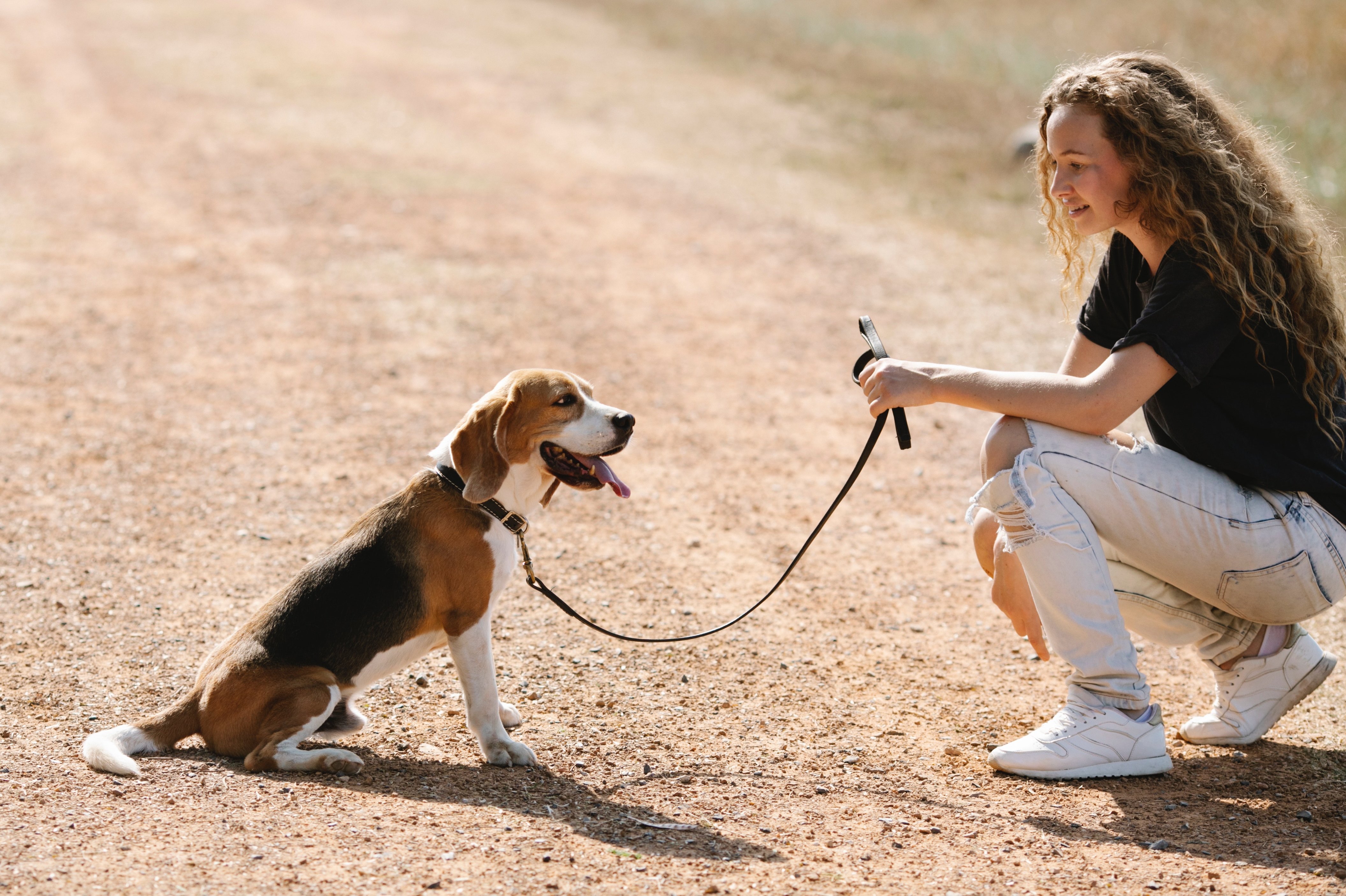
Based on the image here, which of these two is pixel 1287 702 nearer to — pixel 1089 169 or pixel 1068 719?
pixel 1068 719

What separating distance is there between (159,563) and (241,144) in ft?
32.1

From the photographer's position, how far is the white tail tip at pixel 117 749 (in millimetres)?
3879

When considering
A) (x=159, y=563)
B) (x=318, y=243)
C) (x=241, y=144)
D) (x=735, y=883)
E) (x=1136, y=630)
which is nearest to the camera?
(x=735, y=883)

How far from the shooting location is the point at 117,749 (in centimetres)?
394

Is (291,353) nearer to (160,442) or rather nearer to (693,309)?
(160,442)

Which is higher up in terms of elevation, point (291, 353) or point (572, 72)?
point (572, 72)

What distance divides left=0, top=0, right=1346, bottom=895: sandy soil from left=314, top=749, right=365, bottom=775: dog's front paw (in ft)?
0.14

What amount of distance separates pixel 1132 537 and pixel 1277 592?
49 centimetres

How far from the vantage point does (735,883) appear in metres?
3.44

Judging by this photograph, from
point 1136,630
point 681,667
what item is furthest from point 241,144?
point 1136,630

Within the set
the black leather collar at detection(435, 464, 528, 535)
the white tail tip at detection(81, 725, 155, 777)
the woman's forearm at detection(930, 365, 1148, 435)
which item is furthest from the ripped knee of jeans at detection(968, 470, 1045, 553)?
the white tail tip at detection(81, 725, 155, 777)

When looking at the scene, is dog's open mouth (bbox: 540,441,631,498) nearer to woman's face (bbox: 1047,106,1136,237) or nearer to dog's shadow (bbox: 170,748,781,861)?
dog's shadow (bbox: 170,748,781,861)

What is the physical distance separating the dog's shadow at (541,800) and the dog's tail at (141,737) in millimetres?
83

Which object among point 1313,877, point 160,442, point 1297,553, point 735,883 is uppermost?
point 1297,553
